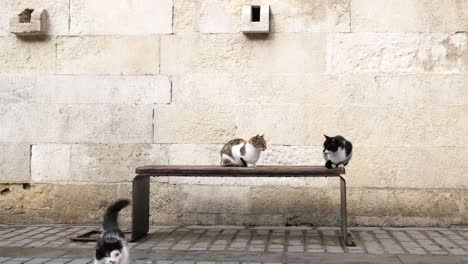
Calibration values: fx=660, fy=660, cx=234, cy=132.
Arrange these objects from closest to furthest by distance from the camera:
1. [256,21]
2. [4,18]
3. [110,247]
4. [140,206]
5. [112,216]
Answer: [110,247] → [112,216] → [140,206] → [256,21] → [4,18]

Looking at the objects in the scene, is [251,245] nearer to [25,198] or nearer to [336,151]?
[336,151]

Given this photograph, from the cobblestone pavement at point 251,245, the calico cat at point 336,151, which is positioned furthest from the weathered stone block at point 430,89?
the cobblestone pavement at point 251,245

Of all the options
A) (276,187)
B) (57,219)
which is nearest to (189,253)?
(276,187)

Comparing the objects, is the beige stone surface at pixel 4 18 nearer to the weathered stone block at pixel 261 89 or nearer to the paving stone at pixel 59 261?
the weathered stone block at pixel 261 89

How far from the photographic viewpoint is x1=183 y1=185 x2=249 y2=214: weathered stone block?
286 inches

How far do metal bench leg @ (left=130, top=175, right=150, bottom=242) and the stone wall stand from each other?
489mm

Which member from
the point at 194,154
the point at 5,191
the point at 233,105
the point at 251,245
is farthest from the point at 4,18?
the point at 251,245

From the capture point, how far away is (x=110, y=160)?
7.45 meters

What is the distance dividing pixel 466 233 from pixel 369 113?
1588 mm

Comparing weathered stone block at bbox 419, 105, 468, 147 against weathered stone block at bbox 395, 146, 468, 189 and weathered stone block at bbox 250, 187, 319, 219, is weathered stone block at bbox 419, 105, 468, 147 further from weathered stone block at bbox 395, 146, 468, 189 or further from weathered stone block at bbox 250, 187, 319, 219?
weathered stone block at bbox 250, 187, 319, 219

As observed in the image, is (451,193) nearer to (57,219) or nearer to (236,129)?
(236,129)

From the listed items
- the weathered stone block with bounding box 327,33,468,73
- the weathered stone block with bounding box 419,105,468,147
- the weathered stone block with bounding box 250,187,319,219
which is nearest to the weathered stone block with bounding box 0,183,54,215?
the weathered stone block with bounding box 250,187,319,219

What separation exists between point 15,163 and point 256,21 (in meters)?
3.18

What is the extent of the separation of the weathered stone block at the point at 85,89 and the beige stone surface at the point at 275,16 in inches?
27.9
